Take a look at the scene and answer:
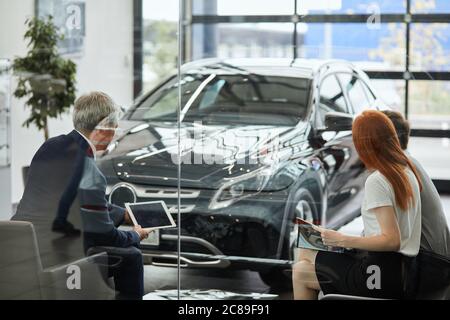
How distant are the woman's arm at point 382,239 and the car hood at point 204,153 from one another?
0.63 meters

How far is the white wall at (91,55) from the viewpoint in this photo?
14.5 feet

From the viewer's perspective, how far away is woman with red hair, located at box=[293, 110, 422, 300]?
3654 mm

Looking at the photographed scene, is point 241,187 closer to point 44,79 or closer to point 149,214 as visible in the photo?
point 149,214

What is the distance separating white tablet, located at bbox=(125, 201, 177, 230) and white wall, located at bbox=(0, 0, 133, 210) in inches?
22.8

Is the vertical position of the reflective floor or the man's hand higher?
the man's hand

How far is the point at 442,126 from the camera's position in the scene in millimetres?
3971

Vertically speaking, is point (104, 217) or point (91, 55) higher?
point (91, 55)

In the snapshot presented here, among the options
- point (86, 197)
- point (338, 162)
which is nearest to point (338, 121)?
point (338, 162)

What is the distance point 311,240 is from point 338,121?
0.62 meters

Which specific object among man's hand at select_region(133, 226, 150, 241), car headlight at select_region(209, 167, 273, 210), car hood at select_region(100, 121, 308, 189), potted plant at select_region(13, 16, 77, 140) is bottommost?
man's hand at select_region(133, 226, 150, 241)

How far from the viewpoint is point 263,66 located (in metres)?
4.36

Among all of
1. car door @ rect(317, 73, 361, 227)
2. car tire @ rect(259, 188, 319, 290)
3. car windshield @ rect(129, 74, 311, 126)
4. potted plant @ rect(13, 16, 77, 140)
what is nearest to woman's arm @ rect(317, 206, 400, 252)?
car door @ rect(317, 73, 361, 227)

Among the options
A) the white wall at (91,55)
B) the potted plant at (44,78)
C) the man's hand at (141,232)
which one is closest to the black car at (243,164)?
the man's hand at (141,232)

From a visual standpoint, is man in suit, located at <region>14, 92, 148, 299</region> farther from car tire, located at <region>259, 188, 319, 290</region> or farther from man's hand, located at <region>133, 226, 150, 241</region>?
car tire, located at <region>259, 188, 319, 290</region>
